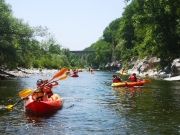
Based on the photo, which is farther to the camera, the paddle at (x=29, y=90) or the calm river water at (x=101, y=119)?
the paddle at (x=29, y=90)

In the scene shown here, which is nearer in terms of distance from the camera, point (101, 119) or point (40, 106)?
point (101, 119)

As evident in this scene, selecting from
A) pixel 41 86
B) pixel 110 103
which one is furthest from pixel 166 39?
pixel 41 86

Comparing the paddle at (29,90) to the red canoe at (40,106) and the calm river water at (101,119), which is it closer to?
the red canoe at (40,106)

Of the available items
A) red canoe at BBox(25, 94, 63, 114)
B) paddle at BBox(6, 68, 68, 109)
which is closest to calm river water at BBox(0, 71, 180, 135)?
red canoe at BBox(25, 94, 63, 114)

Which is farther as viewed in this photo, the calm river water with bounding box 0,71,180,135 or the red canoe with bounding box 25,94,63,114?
the red canoe with bounding box 25,94,63,114

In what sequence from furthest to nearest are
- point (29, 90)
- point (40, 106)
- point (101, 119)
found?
point (29, 90), point (40, 106), point (101, 119)

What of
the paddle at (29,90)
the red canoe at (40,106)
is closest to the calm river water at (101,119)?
the red canoe at (40,106)

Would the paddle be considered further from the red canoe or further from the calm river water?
the calm river water

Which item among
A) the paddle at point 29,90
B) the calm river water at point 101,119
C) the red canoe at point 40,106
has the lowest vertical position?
the calm river water at point 101,119

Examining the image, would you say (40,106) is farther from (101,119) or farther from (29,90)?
(101,119)

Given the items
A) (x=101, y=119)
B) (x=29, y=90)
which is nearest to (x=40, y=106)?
(x=29, y=90)

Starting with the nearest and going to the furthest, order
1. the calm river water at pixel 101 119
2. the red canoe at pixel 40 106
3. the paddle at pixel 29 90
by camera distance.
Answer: the calm river water at pixel 101 119 < the red canoe at pixel 40 106 < the paddle at pixel 29 90

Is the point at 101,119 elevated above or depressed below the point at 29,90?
below

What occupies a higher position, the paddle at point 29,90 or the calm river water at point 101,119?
the paddle at point 29,90
